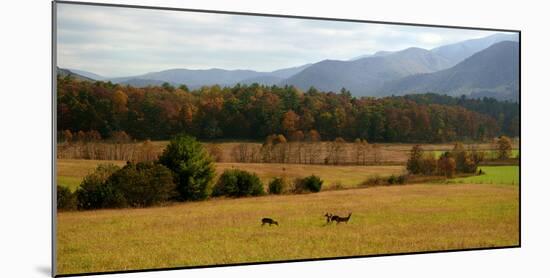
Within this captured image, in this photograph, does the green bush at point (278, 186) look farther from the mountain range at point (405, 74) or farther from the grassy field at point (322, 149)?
the mountain range at point (405, 74)

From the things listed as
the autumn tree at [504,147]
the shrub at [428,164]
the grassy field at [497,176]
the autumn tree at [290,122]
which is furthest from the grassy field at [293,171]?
the autumn tree at [504,147]

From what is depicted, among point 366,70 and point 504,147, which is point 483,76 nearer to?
point 504,147

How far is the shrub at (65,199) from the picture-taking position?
8.95m

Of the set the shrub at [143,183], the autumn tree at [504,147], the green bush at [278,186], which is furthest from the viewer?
the autumn tree at [504,147]

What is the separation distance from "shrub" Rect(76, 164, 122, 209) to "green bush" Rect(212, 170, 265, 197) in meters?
1.23

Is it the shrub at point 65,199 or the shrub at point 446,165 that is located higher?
the shrub at point 446,165

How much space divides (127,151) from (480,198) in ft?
16.5

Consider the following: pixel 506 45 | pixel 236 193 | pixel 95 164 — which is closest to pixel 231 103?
pixel 236 193

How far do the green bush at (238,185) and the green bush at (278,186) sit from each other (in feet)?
0.40

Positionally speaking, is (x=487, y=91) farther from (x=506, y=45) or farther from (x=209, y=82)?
(x=209, y=82)

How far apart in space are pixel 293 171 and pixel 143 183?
1.94 m

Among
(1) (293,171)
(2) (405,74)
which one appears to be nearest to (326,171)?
(1) (293,171)

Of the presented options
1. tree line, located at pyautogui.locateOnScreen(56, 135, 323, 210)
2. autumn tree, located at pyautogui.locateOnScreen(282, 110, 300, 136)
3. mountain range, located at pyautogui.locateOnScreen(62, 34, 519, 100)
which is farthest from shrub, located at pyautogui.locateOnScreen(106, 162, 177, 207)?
autumn tree, located at pyautogui.locateOnScreen(282, 110, 300, 136)

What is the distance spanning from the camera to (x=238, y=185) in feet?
32.4
